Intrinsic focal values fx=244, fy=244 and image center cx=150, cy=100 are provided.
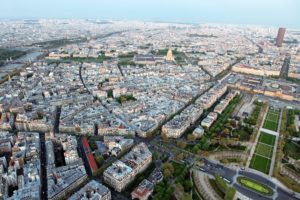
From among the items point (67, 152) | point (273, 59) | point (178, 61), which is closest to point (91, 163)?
point (67, 152)

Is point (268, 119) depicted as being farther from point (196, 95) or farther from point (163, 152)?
point (163, 152)

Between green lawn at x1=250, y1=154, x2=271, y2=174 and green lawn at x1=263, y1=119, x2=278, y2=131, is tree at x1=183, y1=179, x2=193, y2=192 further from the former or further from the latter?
green lawn at x1=263, y1=119, x2=278, y2=131

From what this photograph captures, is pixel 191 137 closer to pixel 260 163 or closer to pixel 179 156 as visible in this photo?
pixel 179 156

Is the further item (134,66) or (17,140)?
(134,66)

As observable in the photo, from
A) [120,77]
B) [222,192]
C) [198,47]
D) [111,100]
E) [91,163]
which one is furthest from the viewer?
[198,47]

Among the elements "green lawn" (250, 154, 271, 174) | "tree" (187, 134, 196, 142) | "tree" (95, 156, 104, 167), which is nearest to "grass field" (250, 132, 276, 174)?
"green lawn" (250, 154, 271, 174)

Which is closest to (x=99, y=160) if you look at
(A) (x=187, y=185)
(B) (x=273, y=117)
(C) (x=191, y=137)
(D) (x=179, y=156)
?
(D) (x=179, y=156)

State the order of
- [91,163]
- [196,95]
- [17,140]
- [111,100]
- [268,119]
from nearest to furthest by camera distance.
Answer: [91,163]
[17,140]
[268,119]
[111,100]
[196,95]
